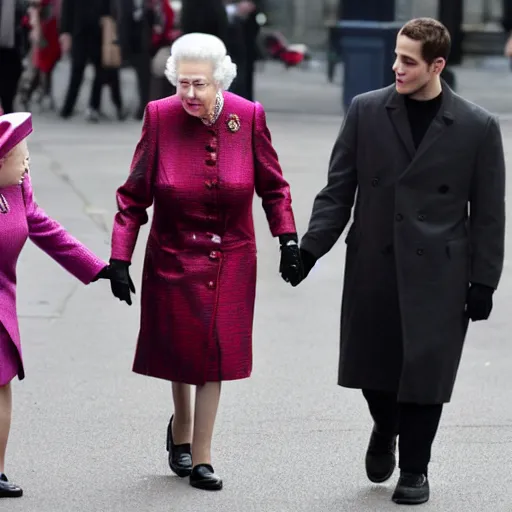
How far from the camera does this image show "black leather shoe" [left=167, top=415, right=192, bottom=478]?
5738 millimetres

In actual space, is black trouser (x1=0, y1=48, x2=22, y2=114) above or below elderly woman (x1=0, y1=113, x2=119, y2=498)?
below

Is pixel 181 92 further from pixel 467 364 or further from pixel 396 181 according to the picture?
pixel 467 364

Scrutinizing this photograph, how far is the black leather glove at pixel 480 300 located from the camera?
5.37 metres

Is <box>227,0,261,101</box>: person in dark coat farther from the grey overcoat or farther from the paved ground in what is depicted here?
the grey overcoat

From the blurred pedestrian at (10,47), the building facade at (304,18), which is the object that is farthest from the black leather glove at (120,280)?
the building facade at (304,18)

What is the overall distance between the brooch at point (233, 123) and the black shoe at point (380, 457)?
120 cm

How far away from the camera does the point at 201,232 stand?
5.55 meters

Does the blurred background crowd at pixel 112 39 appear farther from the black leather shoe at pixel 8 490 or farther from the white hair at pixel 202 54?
the black leather shoe at pixel 8 490

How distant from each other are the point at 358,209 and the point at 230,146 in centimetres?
50

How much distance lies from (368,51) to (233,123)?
1237 centimetres

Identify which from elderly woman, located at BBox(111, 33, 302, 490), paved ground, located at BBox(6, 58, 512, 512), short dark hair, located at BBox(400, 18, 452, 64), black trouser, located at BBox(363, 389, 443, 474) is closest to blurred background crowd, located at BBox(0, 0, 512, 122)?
paved ground, located at BBox(6, 58, 512, 512)

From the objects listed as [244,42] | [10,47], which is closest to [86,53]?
[244,42]

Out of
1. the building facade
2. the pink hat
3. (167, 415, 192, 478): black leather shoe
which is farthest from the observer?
the building facade

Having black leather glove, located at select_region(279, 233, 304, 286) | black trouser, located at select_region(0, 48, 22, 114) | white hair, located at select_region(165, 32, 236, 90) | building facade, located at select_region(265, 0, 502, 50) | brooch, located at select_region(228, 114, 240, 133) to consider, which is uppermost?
white hair, located at select_region(165, 32, 236, 90)
